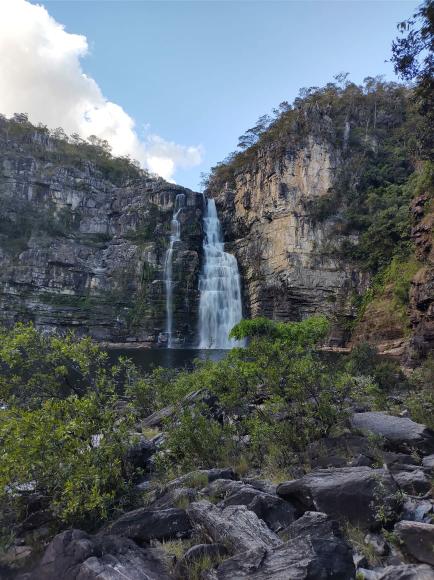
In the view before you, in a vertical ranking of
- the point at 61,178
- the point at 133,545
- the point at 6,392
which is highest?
the point at 61,178

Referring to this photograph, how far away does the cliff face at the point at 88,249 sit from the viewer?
54.3 meters

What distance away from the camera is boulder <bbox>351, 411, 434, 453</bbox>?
6.19 m

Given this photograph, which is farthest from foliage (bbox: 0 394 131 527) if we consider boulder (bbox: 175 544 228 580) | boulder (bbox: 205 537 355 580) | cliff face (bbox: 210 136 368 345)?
cliff face (bbox: 210 136 368 345)

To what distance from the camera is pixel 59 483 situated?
5.26m

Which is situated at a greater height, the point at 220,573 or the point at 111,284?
the point at 111,284

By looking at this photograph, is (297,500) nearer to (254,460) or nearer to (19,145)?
(254,460)

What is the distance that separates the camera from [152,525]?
488cm

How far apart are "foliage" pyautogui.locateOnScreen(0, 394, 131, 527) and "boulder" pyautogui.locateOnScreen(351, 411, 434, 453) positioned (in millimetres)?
3869

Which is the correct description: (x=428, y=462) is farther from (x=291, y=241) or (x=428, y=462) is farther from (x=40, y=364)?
(x=291, y=241)

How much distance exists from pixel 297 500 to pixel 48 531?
321 centimetres

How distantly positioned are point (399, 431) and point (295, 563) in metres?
3.68

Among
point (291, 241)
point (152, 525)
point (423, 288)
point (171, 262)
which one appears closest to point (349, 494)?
point (152, 525)

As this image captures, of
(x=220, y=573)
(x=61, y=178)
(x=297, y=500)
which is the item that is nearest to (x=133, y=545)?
(x=220, y=573)

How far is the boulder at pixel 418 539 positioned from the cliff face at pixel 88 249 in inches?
1964
